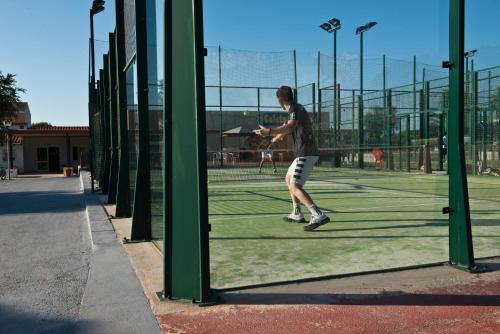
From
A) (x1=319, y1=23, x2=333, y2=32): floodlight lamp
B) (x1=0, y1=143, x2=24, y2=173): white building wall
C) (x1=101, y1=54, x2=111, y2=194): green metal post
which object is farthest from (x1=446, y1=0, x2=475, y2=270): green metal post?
(x1=0, y1=143, x2=24, y2=173): white building wall

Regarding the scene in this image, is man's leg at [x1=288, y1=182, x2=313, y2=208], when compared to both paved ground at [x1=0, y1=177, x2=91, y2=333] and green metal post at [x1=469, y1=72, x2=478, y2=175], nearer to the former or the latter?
paved ground at [x1=0, y1=177, x2=91, y2=333]

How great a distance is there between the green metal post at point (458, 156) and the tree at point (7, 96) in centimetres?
2867

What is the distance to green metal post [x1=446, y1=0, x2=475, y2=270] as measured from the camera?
4.38m

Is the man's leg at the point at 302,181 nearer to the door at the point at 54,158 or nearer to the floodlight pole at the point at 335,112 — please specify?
the floodlight pole at the point at 335,112

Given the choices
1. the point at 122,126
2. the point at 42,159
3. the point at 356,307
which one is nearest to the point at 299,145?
the point at 122,126

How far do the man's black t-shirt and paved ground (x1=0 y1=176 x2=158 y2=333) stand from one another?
2693mm

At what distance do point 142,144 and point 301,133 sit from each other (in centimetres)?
212

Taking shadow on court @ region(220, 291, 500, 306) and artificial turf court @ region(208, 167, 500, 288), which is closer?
shadow on court @ region(220, 291, 500, 306)

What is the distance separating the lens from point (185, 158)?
379 centimetres

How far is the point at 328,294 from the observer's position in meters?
3.83

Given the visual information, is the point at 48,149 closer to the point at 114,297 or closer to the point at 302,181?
the point at 302,181

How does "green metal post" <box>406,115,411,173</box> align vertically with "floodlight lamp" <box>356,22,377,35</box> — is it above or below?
below

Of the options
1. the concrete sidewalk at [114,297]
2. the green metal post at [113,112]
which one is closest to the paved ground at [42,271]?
the concrete sidewalk at [114,297]

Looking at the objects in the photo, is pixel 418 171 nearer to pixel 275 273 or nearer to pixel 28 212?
pixel 28 212
